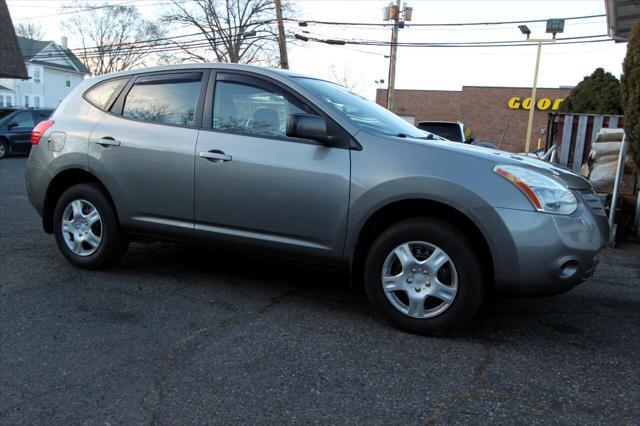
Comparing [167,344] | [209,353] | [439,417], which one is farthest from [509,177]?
[167,344]

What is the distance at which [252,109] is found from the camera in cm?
411

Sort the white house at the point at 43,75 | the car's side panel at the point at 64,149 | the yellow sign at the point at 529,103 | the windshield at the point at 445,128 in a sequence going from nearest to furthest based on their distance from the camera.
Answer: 1. the car's side panel at the point at 64,149
2. the windshield at the point at 445,128
3. the yellow sign at the point at 529,103
4. the white house at the point at 43,75

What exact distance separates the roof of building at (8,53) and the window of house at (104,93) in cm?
2121

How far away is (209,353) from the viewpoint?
127 inches

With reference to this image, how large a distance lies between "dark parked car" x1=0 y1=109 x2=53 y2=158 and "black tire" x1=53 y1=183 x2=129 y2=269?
14778mm

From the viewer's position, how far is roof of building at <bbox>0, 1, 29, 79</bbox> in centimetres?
2267

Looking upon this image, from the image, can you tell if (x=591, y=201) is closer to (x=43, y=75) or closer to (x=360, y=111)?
(x=360, y=111)

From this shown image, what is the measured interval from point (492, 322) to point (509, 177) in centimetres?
116

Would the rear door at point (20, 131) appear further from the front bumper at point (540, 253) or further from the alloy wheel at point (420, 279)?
the front bumper at point (540, 253)

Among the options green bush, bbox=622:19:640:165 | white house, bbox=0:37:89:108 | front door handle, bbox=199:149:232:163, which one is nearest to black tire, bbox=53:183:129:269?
front door handle, bbox=199:149:232:163

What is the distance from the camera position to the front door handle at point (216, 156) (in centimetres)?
401

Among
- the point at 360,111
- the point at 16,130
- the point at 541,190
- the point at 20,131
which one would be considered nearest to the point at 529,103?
the point at 20,131

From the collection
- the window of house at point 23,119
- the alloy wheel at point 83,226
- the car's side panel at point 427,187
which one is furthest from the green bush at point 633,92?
the window of house at point 23,119

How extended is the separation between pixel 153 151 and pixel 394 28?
84.5 feet
